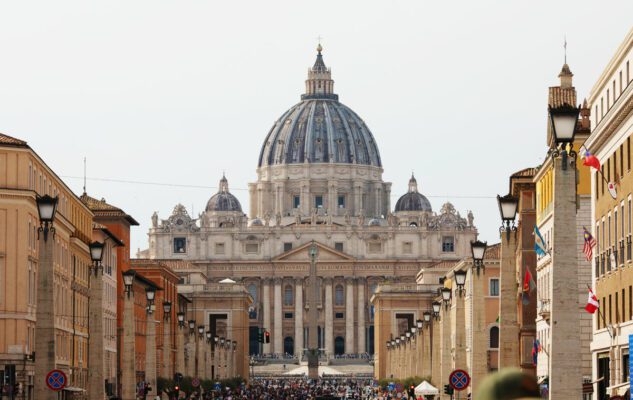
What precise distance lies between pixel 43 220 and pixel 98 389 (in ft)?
60.4

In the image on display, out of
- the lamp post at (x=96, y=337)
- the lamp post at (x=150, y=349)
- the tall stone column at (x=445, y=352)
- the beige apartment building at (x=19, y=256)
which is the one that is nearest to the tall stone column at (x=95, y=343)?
the lamp post at (x=96, y=337)

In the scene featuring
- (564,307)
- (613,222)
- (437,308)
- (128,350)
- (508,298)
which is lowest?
(128,350)

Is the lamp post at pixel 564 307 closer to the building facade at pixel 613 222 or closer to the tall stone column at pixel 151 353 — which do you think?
the building facade at pixel 613 222

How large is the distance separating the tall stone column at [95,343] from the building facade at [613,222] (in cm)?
1447

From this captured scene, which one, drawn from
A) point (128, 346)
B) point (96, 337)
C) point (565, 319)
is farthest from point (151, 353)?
point (565, 319)

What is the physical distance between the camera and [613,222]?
4697 centimetres

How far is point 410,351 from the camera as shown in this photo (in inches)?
4683

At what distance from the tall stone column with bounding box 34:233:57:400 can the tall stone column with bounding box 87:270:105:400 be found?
419 inches

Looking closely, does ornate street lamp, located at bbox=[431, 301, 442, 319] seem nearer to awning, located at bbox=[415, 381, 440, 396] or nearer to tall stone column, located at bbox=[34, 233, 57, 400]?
awning, located at bbox=[415, 381, 440, 396]

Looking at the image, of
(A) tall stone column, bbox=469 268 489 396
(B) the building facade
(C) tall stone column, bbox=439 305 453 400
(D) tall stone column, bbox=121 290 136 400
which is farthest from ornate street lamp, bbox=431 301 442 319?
(A) tall stone column, bbox=469 268 489 396

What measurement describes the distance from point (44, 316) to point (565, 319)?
1801 cm

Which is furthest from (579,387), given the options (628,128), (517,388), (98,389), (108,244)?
(108,244)

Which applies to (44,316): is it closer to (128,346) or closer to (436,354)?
(128,346)

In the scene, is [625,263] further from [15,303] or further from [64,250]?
[64,250]
